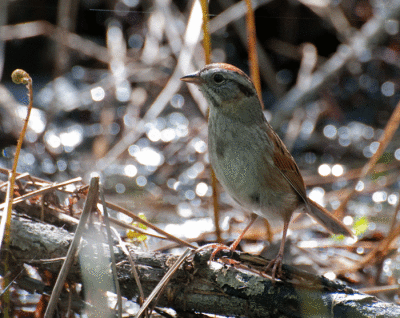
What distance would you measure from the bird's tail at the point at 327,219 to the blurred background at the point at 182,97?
88 cm

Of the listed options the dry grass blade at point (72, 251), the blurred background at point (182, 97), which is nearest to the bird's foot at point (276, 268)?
the dry grass blade at point (72, 251)

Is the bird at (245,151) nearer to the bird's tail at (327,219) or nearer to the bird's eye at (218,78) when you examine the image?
the bird's eye at (218,78)

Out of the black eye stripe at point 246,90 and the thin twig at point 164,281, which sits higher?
the black eye stripe at point 246,90

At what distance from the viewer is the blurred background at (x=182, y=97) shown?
4.98 m

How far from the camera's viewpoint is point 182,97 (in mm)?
6465

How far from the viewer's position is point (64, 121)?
5934 mm

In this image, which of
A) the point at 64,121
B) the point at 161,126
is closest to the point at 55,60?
the point at 64,121

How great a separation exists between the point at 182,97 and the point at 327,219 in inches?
140

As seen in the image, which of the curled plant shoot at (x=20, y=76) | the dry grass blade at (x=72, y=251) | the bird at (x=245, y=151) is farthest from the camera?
the bird at (x=245, y=151)

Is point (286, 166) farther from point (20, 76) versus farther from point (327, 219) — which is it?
point (20, 76)

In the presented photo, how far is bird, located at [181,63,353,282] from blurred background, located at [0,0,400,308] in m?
1.24

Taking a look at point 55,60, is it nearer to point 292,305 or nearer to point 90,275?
point 90,275

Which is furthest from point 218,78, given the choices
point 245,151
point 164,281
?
point 164,281

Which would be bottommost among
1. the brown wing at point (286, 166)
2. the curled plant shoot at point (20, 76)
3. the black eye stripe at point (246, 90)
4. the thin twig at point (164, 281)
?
the thin twig at point (164, 281)
